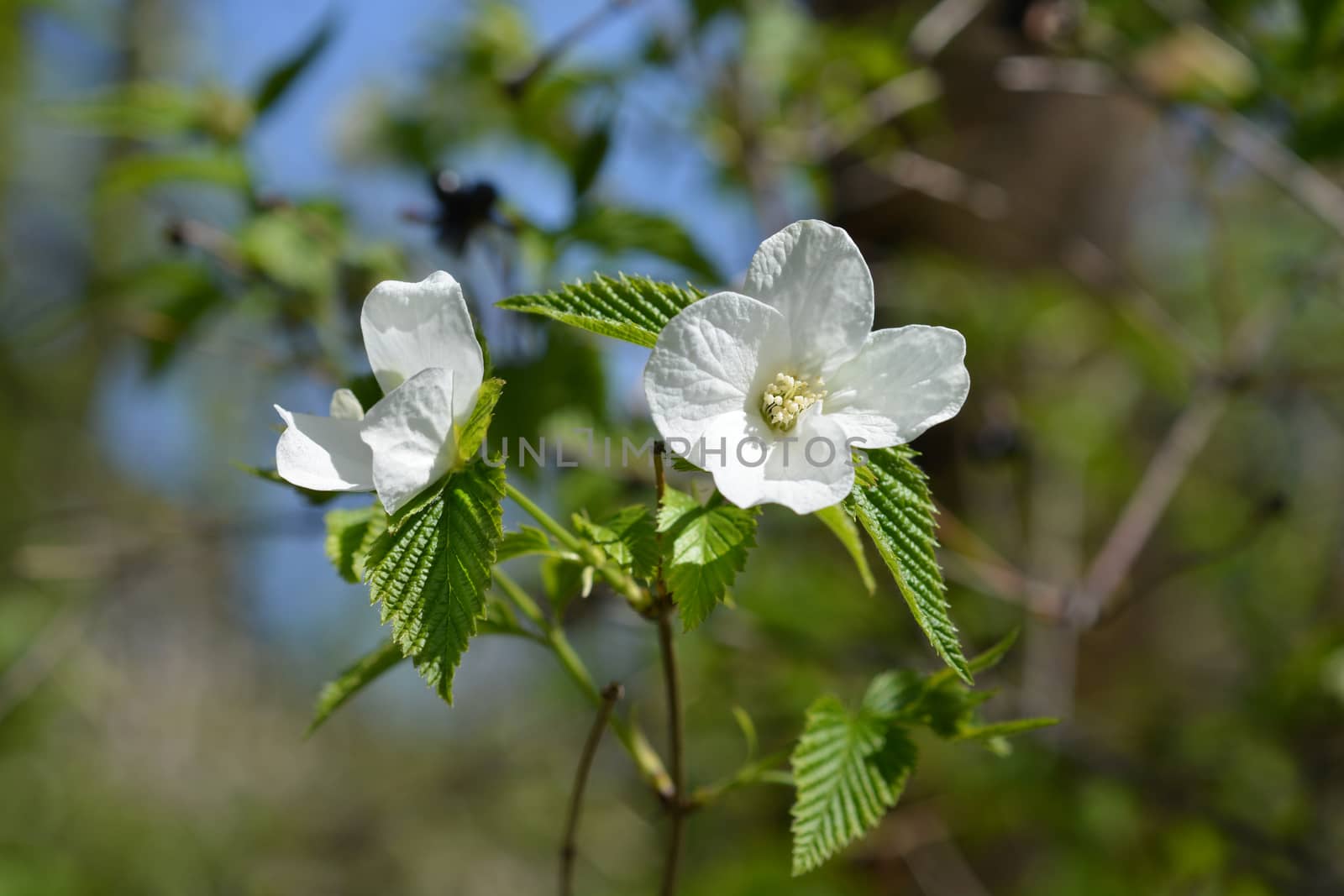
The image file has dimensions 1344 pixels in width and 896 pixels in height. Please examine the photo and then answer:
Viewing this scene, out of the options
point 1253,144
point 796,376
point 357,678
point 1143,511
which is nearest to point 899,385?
point 796,376

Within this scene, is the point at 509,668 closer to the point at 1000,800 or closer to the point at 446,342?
the point at 1000,800

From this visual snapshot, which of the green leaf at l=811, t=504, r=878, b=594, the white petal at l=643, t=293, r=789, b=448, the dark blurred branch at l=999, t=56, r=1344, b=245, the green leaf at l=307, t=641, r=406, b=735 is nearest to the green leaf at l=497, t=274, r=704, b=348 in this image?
the white petal at l=643, t=293, r=789, b=448

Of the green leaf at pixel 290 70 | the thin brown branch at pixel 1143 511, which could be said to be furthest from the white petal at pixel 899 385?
the green leaf at pixel 290 70

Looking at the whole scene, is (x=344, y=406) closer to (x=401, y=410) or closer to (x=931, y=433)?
(x=401, y=410)

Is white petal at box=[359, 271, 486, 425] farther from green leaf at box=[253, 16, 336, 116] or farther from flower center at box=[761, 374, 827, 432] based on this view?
green leaf at box=[253, 16, 336, 116]

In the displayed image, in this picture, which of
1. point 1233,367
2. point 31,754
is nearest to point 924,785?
point 1233,367

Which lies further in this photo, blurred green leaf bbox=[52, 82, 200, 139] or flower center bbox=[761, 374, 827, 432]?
blurred green leaf bbox=[52, 82, 200, 139]
